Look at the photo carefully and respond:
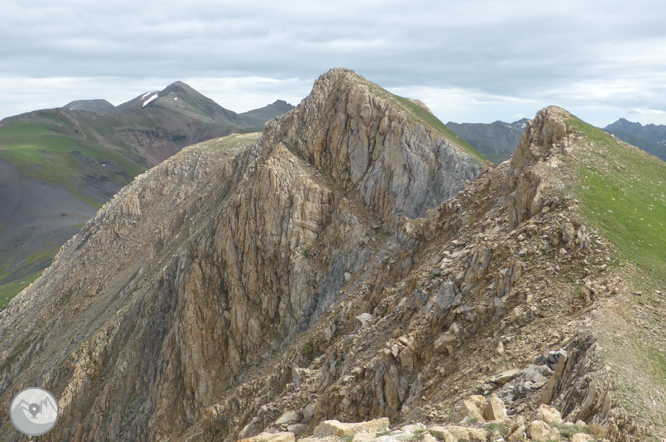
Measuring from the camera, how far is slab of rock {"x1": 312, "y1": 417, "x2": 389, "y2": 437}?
1072 cm

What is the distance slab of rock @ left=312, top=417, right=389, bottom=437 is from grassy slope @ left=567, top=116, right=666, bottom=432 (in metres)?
5.30

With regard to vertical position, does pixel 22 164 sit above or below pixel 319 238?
above

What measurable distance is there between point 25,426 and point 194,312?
19971mm

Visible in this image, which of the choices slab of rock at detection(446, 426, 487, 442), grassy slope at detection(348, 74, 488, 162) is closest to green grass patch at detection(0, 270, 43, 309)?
grassy slope at detection(348, 74, 488, 162)

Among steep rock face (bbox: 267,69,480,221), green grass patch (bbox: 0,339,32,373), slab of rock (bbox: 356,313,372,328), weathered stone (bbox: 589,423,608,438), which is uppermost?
steep rock face (bbox: 267,69,480,221)

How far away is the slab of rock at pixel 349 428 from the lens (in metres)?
10.7

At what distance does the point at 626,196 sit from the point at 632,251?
5.41m

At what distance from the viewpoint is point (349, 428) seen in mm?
10797

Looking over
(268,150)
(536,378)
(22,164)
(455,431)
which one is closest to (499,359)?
(536,378)

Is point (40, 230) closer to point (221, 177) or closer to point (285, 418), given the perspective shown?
point (221, 177)

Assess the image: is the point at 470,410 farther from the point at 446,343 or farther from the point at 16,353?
the point at 16,353

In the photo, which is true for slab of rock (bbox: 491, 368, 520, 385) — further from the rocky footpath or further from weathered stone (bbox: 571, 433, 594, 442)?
weathered stone (bbox: 571, 433, 594, 442)

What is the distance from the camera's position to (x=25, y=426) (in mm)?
41469

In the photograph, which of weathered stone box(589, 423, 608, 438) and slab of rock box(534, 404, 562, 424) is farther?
slab of rock box(534, 404, 562, 424)
